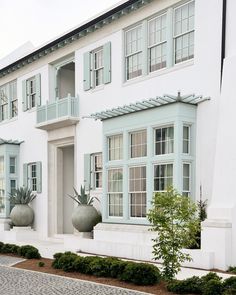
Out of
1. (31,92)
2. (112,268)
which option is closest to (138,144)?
(112,268)

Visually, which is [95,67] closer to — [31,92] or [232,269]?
[31,92]

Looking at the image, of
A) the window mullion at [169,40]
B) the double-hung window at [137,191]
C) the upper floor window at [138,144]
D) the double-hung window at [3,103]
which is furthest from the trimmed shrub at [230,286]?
the double-hung window at [3,103]

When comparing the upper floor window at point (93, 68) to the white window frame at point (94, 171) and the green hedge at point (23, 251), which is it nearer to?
the white window frame at point (94, 171)

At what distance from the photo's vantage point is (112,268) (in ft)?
34.1

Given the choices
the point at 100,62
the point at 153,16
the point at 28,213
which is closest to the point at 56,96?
the point at 100,62

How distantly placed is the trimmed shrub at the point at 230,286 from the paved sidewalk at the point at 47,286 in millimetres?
→ 1512

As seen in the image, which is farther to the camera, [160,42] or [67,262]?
[160,42]

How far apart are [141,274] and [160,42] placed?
298 inches

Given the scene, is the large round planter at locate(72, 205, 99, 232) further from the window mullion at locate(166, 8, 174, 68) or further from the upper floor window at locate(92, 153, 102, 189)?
the window mullion at locate(166, 8, 174, 68)

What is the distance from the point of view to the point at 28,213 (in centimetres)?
1989

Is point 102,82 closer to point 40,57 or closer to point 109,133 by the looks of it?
point 109,133

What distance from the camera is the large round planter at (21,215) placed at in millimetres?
19625

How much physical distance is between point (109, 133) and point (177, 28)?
148 inches

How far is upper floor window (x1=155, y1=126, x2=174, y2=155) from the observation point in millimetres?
13172
